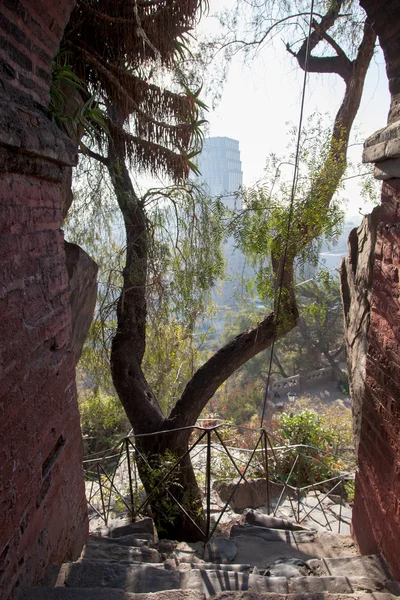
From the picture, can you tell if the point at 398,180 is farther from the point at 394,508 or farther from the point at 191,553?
the point at 191,553

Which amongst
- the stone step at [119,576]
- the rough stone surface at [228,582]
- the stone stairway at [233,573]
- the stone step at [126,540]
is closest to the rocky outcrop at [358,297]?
the stone stairway at [233,573]

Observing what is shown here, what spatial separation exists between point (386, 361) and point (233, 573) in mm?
1531

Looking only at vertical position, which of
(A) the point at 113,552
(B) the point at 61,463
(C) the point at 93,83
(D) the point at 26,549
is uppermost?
(C) the point at 93,83

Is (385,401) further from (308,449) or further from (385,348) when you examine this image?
(308,449)

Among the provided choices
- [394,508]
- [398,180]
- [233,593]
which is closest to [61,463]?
[233,593]

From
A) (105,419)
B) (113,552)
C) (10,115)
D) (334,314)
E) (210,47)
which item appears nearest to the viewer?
(10,115)

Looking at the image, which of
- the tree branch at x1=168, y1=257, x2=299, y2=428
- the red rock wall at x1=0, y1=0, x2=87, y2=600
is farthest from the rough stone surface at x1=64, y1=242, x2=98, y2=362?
the tree branch at x1=168, y1=257, x2=299, y2=428

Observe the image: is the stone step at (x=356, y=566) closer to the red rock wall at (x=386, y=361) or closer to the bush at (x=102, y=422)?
the red rock wall at (x=386, y=361)

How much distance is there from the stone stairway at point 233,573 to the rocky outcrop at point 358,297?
930mm

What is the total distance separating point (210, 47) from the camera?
18.7ft

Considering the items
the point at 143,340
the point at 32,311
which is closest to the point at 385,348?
the point at 32,311

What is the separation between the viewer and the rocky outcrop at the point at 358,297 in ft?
11.0

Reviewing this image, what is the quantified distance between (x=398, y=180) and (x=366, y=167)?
295 centimetres

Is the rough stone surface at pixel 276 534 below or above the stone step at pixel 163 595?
below
